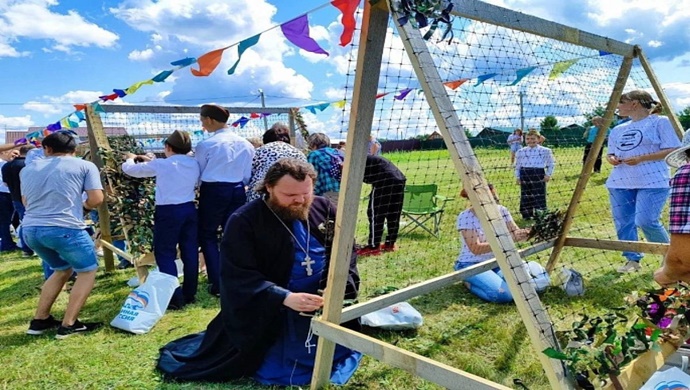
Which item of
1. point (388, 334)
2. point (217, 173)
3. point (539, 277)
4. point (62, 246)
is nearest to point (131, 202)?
point (217, 173)

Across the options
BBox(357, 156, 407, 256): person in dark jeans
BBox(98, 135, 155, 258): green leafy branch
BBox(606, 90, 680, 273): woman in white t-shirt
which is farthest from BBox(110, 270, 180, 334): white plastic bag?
BBox(606, 90, 680, 273): woman in white t-shirt

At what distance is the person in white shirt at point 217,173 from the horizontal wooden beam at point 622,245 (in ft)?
9.94

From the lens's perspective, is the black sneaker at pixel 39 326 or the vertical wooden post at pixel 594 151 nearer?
the vertical wooden post at pixel 594 151

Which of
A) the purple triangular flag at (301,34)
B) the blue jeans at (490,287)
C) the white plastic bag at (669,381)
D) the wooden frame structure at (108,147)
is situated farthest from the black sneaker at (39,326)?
the white plastic bag at (669,381)

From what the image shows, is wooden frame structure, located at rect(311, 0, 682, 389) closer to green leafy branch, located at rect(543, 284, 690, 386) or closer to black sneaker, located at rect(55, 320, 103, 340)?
green leafy branch, located at rect(543, 284, 690, 386)

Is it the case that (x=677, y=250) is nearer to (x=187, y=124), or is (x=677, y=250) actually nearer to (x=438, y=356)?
(x=438, y=356)

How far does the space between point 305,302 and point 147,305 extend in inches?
78.3

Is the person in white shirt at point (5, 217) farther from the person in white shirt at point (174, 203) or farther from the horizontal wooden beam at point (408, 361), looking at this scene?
the horizontal wooden beam at point (408, 361)

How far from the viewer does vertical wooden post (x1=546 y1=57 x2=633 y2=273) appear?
366 centimetres

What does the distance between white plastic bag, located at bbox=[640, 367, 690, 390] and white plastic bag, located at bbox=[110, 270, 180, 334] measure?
3353mm

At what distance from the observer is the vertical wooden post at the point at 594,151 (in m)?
3.66

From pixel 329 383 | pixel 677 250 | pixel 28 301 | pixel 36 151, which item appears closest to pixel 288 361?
pixel 329 383

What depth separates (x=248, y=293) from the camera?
257cm

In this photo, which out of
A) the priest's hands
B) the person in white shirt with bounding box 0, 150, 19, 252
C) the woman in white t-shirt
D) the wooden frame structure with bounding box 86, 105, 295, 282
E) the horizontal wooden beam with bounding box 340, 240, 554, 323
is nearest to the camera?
the priest's hands
